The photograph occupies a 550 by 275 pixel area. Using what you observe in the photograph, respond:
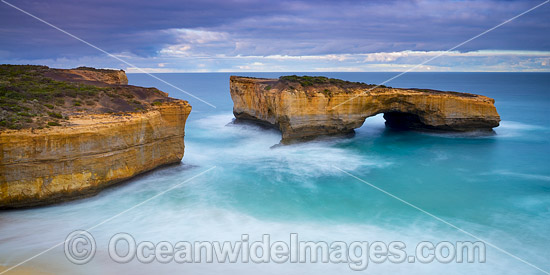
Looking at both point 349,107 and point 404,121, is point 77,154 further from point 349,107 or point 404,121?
point 404,121

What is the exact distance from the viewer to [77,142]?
14.0 metres

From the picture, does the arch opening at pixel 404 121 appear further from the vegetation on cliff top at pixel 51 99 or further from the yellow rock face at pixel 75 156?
the yellow rock face at pixel 75 156

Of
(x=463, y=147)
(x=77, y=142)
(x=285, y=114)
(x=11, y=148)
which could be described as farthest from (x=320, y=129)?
(x=11, y=148)

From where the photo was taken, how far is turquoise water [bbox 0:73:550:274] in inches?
458

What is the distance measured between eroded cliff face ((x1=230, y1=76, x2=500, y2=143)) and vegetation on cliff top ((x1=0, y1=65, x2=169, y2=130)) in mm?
8838

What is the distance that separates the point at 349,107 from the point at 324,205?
1209 centimetres

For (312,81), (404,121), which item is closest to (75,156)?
(312,81)

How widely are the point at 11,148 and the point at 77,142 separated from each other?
2.09 meters

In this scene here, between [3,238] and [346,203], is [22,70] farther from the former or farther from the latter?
[346,203]

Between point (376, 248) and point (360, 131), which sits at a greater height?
point (360, 131)

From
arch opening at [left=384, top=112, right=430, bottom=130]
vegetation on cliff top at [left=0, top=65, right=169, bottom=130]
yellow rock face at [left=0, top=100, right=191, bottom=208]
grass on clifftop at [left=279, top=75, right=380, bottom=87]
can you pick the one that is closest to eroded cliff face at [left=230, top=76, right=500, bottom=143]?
grass on clifftop at [left=279, top=75, right=380, bottom=87]

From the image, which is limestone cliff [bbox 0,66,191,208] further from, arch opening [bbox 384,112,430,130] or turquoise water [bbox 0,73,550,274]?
arch opening [bbox 384,112,430,130]

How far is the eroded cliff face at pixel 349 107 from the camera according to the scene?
25.2 metres

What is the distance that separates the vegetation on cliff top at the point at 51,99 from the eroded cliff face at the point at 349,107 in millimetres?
8838
